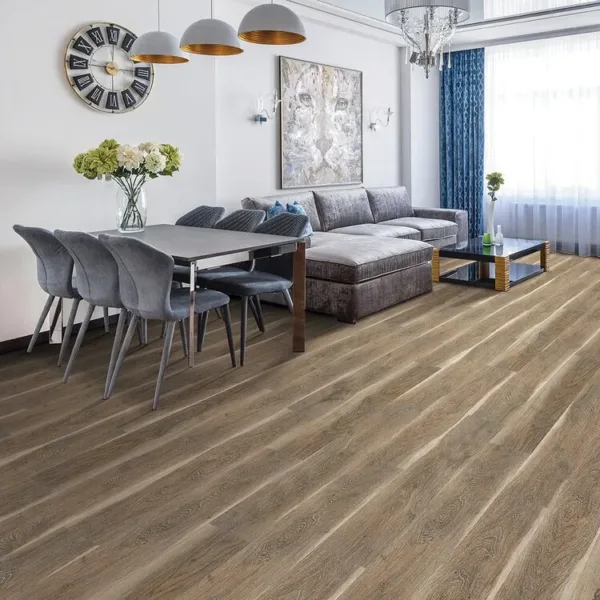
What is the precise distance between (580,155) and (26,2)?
603 centimetres

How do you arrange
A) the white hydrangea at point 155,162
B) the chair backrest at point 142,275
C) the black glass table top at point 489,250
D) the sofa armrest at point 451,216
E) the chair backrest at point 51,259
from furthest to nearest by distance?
the sofa armrest at point 451,216
the black glass table top at point 489,250
the white hydrangea at point 155,162
the chair backrest at point 51,259
the chair backrest at point 142,275

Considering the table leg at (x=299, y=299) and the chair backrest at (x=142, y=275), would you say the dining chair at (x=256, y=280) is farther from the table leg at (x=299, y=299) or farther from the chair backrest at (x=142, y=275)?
the chair backrest at (x=142, y=275)

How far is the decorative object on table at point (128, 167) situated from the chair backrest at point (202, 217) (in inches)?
23.5

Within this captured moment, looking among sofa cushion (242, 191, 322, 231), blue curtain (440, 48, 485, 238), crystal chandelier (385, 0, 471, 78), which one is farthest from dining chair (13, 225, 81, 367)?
blue curtain (440, 48, 485, 238)

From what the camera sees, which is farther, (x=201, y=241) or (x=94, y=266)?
(x=201, y=241)

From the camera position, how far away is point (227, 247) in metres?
3.50

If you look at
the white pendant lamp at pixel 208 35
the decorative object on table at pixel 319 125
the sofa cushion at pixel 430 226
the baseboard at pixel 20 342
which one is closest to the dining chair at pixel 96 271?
the baseboard at pixel 20 342

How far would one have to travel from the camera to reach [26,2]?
398 cm

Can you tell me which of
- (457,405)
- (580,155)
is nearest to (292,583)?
(457,405)

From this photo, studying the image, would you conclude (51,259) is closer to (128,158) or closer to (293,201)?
(128,158)

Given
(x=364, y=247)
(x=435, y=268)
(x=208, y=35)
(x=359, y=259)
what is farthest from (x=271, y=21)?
(x=435, y=268)

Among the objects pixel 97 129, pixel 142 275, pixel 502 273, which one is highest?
pixel 97 129

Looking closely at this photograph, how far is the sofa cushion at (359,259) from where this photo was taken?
4.75 meters

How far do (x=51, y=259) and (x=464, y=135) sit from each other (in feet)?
19.7
